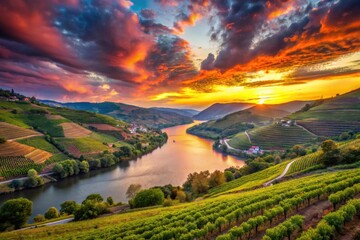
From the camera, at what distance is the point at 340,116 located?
432ft

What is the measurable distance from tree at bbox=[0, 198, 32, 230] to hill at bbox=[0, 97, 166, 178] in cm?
4220

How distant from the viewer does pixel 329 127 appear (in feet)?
411

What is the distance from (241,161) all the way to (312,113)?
85683mm

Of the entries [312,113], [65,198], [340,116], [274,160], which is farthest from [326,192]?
[312,113]

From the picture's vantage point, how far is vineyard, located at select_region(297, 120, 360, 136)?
116m

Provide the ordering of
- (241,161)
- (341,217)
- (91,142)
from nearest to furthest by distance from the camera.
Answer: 1. (341,217)
2. (241,161)
3. (91,142)

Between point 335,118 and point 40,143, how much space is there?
623 ft

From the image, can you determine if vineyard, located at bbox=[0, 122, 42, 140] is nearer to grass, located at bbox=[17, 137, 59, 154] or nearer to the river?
grass, located at bbox=[17, 137, 59, 154]

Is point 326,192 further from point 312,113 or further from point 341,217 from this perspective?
point 312,113

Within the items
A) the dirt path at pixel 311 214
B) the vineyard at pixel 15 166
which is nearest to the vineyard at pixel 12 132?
the vineyard at pixel 15 166

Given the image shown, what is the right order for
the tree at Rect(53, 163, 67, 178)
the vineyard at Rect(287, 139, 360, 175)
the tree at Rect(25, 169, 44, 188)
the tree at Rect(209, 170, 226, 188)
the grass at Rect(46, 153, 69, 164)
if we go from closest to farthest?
the vineyard at Rect(287, 139, 360, 175) < the tree at Rect(209, 170, 226, 188) < the tree at Rect(25, 169, 44, 188) < the tree at Rect(53, 163, 67, 178) < the grass at Rect(46, 153, 69, 164)

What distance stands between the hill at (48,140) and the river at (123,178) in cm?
1398

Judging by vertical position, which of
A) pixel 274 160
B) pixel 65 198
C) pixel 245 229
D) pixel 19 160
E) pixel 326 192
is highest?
pixel 326 192

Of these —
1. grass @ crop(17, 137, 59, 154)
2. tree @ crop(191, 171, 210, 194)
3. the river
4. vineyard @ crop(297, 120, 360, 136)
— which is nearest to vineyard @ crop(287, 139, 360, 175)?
tree @ crop(191, 171, 210, 194)
